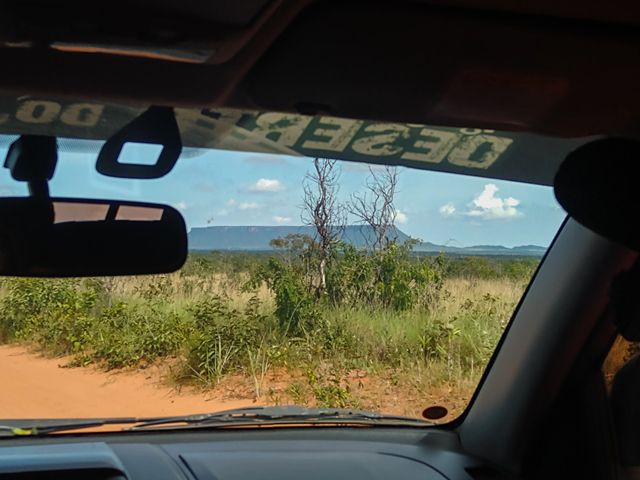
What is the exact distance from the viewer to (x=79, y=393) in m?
3.99

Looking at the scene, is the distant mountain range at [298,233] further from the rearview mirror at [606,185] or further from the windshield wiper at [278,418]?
the rearview mirror at [606,185]

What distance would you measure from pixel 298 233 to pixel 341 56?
89.6 inches

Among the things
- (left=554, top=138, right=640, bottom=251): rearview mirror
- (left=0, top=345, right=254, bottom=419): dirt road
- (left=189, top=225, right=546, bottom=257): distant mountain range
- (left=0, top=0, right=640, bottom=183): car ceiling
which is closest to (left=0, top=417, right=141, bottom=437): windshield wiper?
(left=0, top=345, right=254, bottom=419): dirt road

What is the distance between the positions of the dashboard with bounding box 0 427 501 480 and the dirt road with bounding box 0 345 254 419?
0.38 m

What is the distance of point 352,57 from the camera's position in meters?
2.19

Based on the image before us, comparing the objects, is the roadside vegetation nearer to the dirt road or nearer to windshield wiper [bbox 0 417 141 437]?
the dirt road

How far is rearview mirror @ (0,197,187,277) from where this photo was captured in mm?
2176

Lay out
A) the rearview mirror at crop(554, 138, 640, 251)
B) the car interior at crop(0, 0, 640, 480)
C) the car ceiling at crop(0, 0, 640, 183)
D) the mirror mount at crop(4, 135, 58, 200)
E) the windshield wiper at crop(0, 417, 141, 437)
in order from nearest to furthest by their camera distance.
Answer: the car ceiling at crop(0, 0, 640, 183), the car interior at crop(0, 0, 640, 480), the rearview mirror at crop(554, 138, 640, 251), the mirror mount at crop(4, 135, 58, 200), the windshield wiper at crop(0, 417, 141, 437)

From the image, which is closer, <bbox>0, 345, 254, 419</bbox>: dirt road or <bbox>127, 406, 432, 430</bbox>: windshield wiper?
<bbox>127, 406, 432, 430</bbox>: windshield wiper

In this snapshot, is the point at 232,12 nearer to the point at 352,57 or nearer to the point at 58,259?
the point at 352,57

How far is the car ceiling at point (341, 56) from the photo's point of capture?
1.95 meters

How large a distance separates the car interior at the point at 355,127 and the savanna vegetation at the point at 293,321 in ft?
2.51

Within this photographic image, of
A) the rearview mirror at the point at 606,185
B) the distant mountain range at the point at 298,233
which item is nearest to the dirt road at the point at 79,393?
the distant mountain range at the point at 298,233

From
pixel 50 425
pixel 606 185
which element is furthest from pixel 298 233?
pixel 606 185
